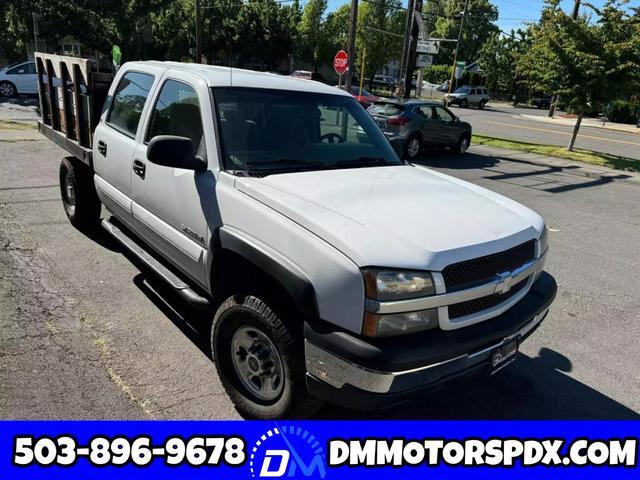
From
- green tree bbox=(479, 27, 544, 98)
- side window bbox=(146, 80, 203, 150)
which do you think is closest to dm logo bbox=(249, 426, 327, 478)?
side window bbox=(146, 80, 203, 150)

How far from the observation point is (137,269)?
4.88 metres

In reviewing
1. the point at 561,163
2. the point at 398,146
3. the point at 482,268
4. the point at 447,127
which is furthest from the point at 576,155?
the point at 482,268

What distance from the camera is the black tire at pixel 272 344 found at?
248cm

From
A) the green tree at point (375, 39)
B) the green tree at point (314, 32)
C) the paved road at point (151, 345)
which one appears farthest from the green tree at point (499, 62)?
the paved road at point (151, 345)

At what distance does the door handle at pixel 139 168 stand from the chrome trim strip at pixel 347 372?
2.09m

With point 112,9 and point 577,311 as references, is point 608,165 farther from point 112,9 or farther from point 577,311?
point 112,9

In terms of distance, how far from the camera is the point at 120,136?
419 centimetres

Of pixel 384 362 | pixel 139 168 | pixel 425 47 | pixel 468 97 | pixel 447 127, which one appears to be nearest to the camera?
pixel 384 362

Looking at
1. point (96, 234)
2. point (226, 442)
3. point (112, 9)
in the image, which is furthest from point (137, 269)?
point (112, 9)

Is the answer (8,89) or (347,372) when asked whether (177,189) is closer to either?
(347,372)

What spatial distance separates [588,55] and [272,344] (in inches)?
606

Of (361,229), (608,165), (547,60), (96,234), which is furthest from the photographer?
(547,60)

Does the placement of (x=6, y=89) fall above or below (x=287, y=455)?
above

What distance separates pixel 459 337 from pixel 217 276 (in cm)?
144
